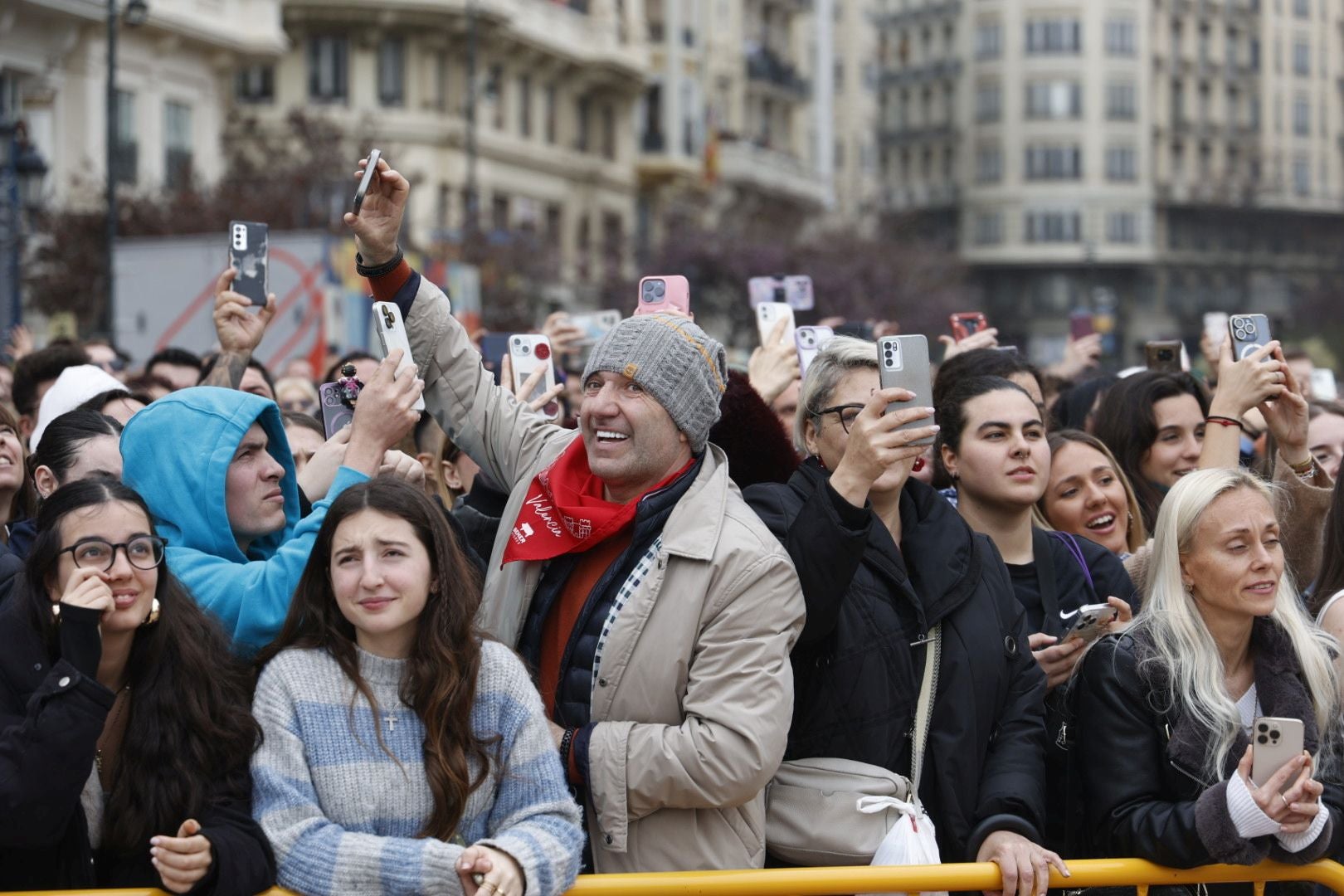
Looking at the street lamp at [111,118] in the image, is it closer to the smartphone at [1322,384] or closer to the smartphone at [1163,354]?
the smartphone at [1322,384]

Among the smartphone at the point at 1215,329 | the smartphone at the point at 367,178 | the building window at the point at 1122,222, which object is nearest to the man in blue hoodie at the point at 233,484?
the smartphone at the point at 367,178

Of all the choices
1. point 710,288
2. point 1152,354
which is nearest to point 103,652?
point 1152,354

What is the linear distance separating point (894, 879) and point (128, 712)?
1.79 meters

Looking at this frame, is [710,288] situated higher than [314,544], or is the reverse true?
[710,288]

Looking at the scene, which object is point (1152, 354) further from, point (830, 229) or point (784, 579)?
point (830, 229)

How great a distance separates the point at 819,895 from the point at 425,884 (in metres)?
0.93

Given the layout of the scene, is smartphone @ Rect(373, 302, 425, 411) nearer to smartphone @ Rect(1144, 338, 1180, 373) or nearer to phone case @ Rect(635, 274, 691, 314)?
phone case @ Rect(635, 274, 691, 314)

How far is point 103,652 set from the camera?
4281 millimetres

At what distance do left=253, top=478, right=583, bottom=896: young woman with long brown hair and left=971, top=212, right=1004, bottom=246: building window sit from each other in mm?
87519

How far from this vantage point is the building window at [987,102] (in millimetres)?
90188

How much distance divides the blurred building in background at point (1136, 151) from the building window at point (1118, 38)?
0.25ft

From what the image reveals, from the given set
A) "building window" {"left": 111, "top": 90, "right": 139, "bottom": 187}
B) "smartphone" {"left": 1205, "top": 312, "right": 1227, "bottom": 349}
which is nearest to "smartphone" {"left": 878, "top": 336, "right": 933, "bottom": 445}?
"smartphone" {"left": 1205, "top": 312, "right": 1227, "bottom": 349}

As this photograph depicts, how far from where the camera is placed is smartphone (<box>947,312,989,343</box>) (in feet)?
29.6

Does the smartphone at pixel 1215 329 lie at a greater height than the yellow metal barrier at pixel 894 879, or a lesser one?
greater
